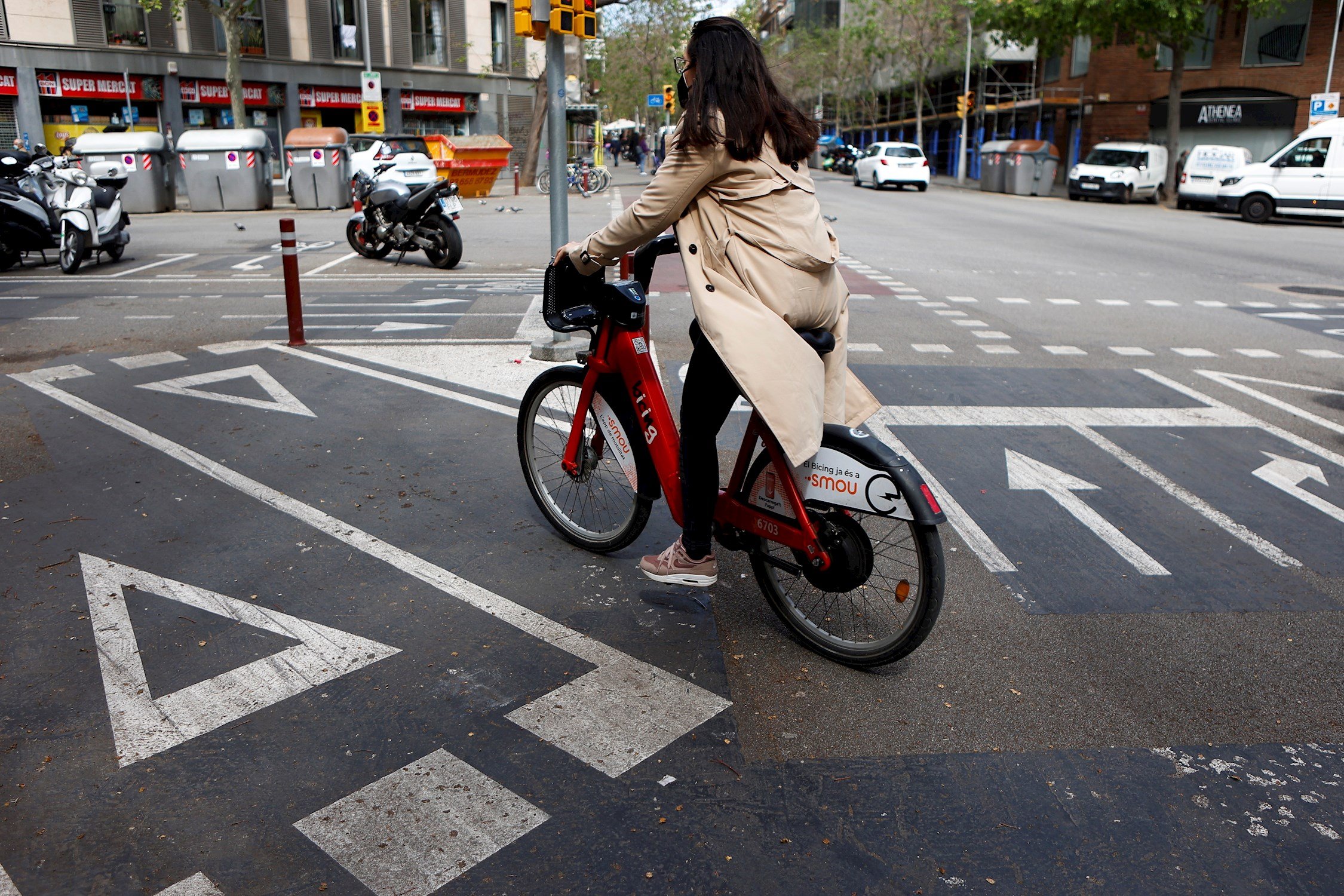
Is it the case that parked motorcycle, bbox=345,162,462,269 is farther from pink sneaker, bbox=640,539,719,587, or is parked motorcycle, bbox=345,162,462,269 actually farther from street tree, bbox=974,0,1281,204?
street tree, bbox=974,0,1281,204

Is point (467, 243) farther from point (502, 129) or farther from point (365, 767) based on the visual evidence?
point (502, 129)

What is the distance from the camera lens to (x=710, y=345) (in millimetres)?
3367

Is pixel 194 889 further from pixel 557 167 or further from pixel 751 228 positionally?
pixel 557 167

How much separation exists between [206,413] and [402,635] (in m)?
3.53

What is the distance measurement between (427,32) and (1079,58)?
87.9 ft

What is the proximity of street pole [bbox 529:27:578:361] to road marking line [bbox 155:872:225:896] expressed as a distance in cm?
586

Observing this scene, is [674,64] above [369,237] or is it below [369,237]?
above

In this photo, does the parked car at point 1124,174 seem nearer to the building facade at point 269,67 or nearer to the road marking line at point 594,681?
the building facade at point 269,67

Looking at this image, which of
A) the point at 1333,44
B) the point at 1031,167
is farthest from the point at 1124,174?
the point at 1333,44

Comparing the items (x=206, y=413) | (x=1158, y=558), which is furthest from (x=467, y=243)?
(x=1158, y=558)

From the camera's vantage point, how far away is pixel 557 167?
841 centimetres

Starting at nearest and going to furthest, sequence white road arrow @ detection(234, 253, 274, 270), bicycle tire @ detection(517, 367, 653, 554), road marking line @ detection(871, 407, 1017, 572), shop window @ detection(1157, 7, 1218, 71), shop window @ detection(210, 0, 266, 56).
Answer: bicycle tire @ detection(517, 367, 653, 554)
road marking line @ detection(871, 407, 1017, 572)
white road arrow @ detection(234, 253, 274, 270)
shop window @ detection(210, 0, 266, 56)
shop window @ detection(1157, 7, 1218, 71)

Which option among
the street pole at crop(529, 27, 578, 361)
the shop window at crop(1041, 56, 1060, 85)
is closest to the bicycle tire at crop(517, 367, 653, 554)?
the street pole at crop(529, 27, 578, 361)

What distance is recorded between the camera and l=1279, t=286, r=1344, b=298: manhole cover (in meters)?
13.0
